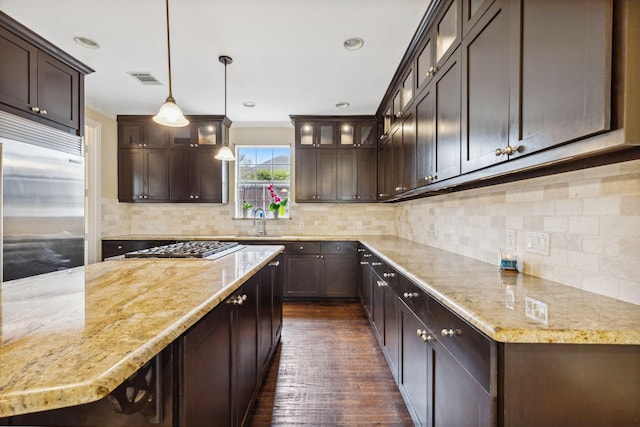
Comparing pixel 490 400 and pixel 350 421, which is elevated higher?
pixel 490 400

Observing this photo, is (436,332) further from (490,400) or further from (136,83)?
(136,83)

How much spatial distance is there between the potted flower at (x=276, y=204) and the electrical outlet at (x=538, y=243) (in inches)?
138

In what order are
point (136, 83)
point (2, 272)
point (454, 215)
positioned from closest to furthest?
point (2, 272) < point (454, 215) < point (136, 83)

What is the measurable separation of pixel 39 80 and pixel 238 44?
162cm

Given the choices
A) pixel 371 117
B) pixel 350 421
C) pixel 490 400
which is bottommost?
pixel 350 421

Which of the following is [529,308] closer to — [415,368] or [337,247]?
[415,368]

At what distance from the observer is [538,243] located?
1.50m

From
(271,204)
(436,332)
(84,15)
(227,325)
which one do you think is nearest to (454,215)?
(436,332)

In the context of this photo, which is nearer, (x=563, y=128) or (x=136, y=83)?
(x=563, y=128)

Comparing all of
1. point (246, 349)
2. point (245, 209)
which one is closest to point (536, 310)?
point (246, 349)

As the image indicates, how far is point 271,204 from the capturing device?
4.62 meters

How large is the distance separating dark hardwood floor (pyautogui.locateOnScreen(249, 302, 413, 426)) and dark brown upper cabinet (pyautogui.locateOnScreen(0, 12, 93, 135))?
2.79 m

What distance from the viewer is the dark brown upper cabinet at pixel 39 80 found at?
7.12 ft

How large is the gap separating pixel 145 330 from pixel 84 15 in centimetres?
263
